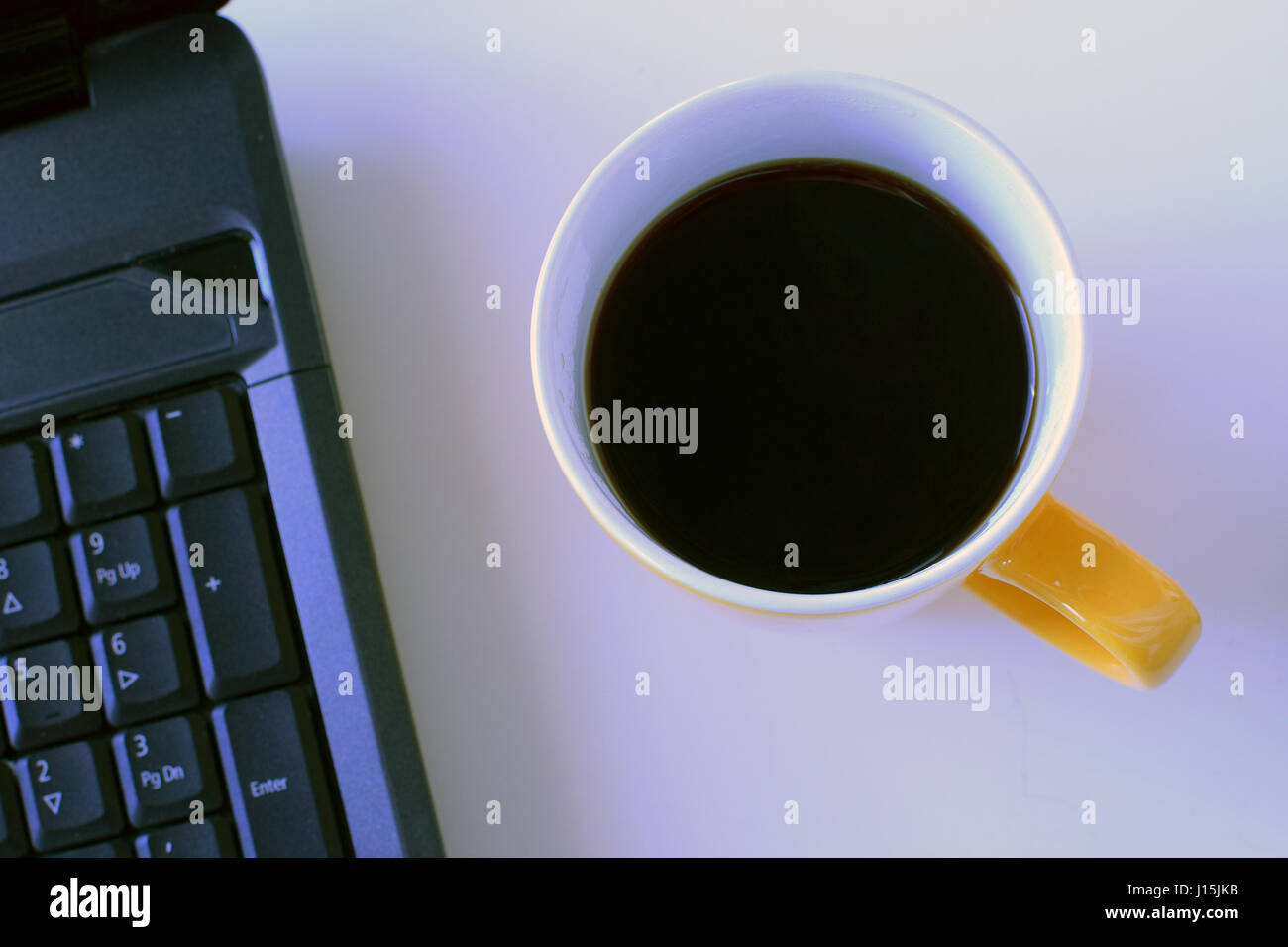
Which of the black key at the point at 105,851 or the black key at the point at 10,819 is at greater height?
the black key at the point at 10,819

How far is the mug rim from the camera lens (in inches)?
13.5

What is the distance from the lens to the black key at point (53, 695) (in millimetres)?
432

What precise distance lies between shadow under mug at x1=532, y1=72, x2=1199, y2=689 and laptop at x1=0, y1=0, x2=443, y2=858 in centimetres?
12

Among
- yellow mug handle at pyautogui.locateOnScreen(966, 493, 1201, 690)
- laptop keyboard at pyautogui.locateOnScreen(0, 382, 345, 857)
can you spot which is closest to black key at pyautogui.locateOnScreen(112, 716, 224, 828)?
laptop keyboard at pyautogui.locateOnScreen(0, 382, 345, 857)

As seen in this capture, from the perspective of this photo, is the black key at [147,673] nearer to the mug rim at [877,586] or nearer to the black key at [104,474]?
the black key at [104,474]

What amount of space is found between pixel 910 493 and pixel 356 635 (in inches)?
9.0

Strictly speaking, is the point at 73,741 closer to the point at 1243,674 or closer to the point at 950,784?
the point at 950,784

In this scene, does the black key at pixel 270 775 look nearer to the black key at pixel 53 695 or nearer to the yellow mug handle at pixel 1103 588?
the black key at pixel 53 695

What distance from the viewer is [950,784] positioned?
0.49 meters

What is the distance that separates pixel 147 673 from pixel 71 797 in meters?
0.06

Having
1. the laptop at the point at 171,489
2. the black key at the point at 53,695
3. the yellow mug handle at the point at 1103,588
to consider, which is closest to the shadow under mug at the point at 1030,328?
the yellow mug handle at the point at 1103,588

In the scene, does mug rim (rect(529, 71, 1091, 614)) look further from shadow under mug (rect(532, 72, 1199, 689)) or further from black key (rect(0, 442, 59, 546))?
black key (rect(0, 442, 59, 546))

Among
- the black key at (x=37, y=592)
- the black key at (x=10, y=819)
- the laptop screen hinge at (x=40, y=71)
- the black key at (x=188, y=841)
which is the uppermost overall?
the laptop screen hinge at (x=40, y=71)
